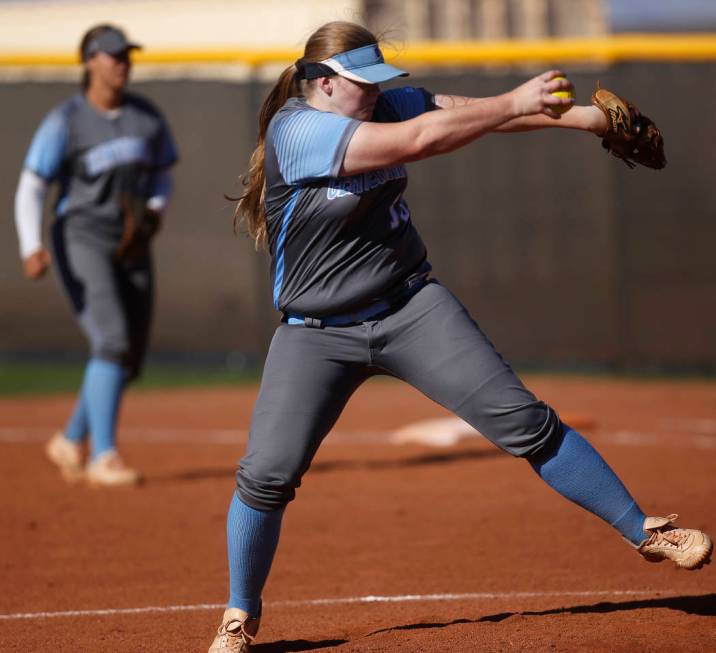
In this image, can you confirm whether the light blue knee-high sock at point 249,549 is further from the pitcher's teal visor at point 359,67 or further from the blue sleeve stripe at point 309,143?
the pitcher's teal visor at point 359,67

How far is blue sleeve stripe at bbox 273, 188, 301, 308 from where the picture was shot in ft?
13.3

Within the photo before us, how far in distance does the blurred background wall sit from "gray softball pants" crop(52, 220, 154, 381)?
4.51 meters

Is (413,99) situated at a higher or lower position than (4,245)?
higher

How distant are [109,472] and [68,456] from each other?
A: 0.40 m

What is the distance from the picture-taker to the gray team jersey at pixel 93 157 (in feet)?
24.0

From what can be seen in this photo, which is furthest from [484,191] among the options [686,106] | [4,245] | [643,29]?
[643,29]

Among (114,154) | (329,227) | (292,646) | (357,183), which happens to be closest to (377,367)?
(329,227)

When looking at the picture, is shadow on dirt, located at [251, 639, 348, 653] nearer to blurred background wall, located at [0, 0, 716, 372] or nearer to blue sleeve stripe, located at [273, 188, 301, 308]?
blue sleeve stripe, located at [273, 188, 301, 308]

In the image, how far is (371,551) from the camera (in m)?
5.84

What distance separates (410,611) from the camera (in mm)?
4727

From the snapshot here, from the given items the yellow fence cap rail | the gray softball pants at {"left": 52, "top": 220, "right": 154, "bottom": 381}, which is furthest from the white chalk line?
the yellow fence cap rail

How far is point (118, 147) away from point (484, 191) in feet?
16.8

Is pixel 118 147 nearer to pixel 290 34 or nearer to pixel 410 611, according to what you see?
pixel 410 611

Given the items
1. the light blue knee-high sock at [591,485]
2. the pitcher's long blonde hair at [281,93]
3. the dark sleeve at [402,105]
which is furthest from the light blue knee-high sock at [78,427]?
the light blue knee-high sock at [591,485]
